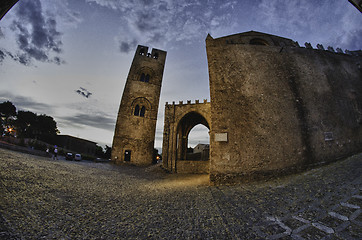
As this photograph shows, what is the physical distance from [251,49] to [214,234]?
9830 millimetres

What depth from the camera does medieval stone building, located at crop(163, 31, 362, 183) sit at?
6.69m

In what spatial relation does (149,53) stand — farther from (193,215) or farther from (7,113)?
(7,113)

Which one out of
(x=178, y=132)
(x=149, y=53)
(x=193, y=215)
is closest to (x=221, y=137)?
(x=193, y=215)

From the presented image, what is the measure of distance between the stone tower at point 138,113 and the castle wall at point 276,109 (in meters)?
16.2

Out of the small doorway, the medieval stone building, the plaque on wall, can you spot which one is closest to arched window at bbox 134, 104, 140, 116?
the small doorway

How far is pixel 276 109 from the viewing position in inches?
283

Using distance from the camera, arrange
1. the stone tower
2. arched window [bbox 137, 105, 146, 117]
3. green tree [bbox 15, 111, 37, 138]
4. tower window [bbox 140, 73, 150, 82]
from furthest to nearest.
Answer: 1. green tree [bbox 15, 111, 37, 138]
2. tower window [bbox 140, 73, 150, 82]
3. arched window [bbox 137, 105, 146, 117]
4. the stone tower

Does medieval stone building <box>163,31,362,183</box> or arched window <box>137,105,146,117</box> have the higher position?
arched window <box>137,105,146,117</box>

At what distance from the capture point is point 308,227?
2688mm

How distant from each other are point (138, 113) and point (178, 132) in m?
9.26

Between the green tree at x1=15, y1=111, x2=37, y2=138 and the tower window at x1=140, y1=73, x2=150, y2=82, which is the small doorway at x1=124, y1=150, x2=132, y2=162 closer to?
the tower window at x1=140, y1=73, x2=150, y2=82

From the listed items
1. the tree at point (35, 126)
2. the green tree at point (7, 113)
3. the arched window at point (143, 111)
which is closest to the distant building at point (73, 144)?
the tree at point (35, 126)

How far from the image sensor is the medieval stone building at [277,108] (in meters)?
6.69

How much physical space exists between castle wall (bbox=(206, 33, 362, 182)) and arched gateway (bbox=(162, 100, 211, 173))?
794cm
